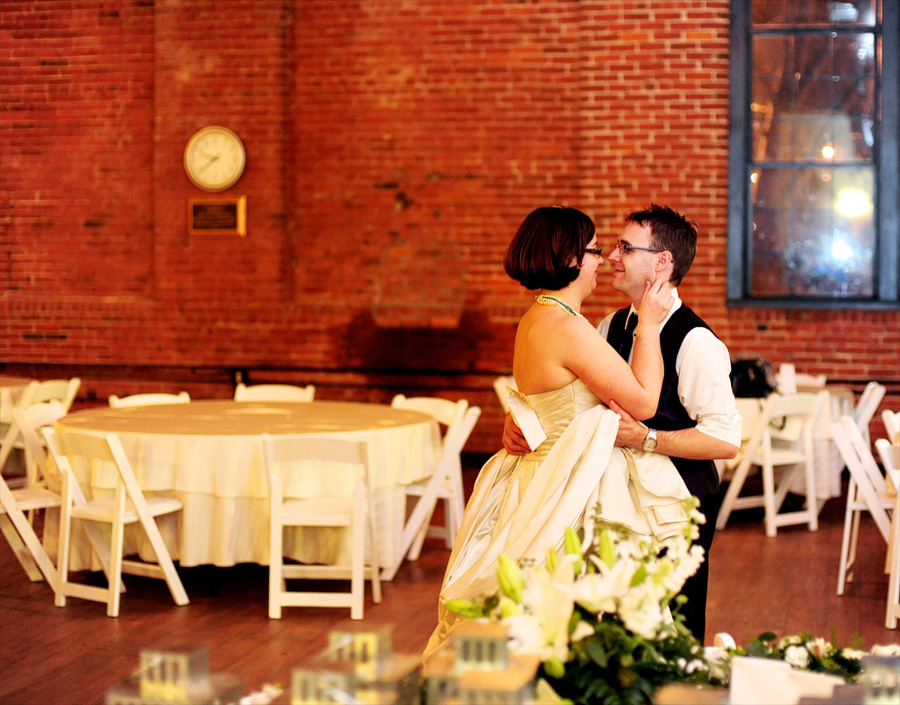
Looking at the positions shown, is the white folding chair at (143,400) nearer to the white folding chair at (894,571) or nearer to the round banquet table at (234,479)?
the round banquet table at (234,479)

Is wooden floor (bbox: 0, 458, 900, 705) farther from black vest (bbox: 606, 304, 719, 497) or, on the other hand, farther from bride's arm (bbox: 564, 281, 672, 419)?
bride's arm (bbox: 564, 281, 672, 419)

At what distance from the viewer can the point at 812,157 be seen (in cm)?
816

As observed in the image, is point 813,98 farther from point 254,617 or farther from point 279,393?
point 254,617

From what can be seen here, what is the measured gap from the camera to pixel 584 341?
240 cm

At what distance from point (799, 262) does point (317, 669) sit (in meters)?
7.65

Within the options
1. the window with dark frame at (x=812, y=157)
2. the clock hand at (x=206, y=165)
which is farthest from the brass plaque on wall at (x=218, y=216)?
the window with dark frame at (x=812, y=157)

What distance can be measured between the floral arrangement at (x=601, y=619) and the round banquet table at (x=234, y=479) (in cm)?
350

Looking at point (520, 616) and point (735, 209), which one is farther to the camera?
point (735, 209)

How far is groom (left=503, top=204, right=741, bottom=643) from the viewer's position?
7.93ft

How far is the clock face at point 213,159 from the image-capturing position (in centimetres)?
871

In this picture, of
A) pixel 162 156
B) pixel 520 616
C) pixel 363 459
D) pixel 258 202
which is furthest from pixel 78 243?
pixel 520 616

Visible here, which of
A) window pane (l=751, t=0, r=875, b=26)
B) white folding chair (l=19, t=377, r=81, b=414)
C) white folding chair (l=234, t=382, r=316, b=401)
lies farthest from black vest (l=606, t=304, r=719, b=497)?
window pane (l=751, t=0, r=875, b=26)

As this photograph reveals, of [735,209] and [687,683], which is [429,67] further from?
[687,683]

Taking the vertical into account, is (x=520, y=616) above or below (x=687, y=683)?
above
